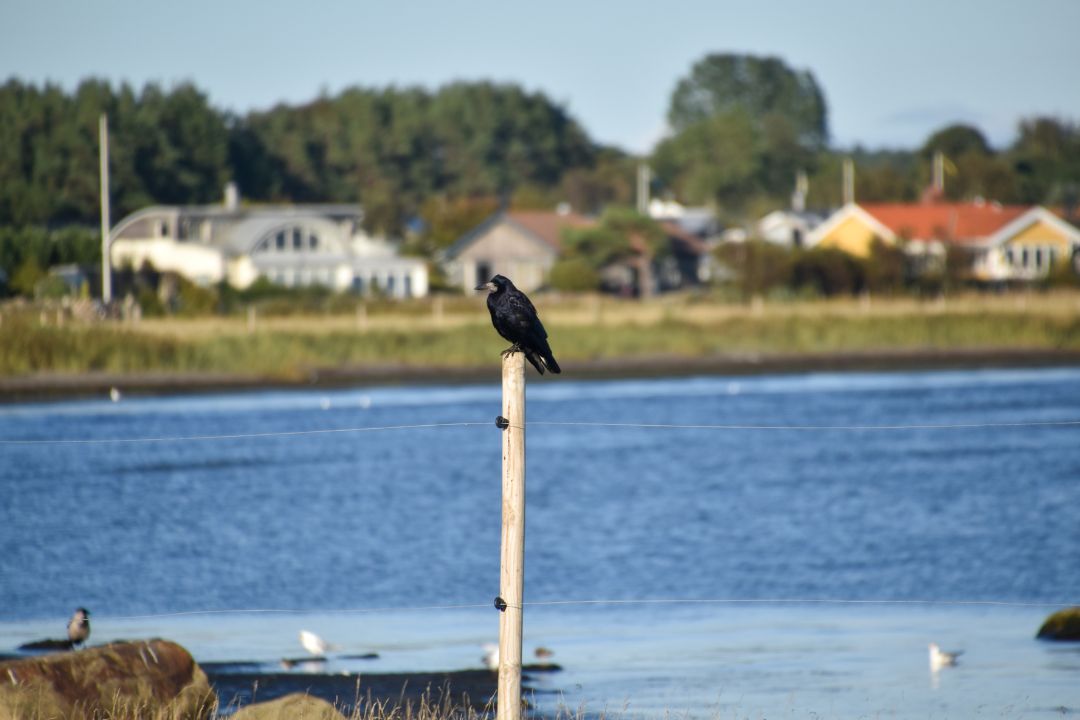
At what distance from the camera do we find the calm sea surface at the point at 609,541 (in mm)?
13680

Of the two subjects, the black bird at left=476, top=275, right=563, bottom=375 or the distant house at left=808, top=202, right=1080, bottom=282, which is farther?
the distant house at left=808, top=202, right=1080, bottom=282

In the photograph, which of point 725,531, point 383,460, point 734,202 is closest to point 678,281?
point 734,202

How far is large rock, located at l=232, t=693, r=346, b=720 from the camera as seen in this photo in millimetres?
9125

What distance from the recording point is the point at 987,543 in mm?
20812

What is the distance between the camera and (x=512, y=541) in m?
7.67

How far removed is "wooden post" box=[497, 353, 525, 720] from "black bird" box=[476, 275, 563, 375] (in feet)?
1.40

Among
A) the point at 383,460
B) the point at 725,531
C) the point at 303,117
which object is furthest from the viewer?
the point at 303,117

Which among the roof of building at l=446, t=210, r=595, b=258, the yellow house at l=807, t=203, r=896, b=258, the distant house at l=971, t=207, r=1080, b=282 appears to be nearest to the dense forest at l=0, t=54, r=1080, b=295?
the roof of building at l=446, t=210, r=595, b=258

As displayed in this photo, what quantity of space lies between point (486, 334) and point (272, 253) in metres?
25.4

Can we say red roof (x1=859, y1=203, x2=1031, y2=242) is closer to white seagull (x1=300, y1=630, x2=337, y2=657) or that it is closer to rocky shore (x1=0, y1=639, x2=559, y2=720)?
white seagull (x1=300, y1=630, x2=337, y2=657)

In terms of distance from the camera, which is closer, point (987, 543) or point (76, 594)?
point (76, 594)

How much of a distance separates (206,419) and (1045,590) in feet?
68.4

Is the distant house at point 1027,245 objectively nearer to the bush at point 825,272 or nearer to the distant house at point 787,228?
the bush at point 825,272

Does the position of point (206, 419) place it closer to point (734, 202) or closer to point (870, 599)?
point (870, 599)
